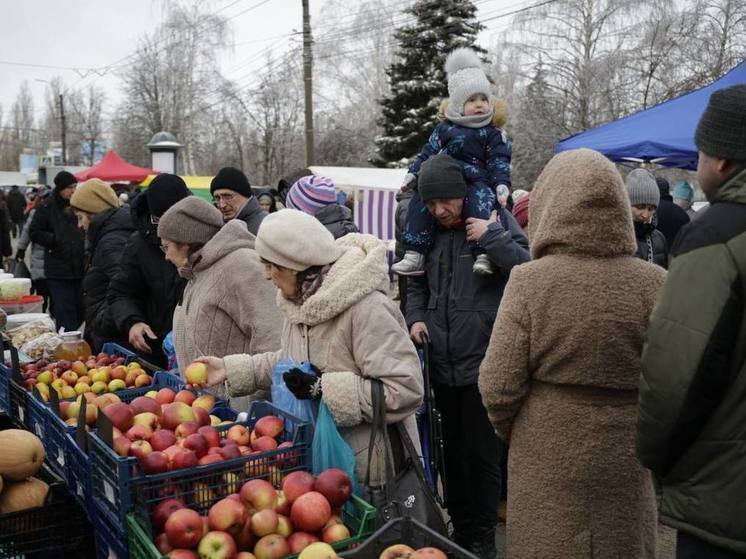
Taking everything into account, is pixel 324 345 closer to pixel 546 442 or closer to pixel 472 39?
pixel 546 442

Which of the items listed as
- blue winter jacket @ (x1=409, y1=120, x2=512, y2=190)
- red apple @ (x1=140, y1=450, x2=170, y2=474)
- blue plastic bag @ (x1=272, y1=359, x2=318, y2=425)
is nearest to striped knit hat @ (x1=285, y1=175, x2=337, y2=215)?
blue winter jacket @ (x1=409, y1=120, x2=512, y2=190)

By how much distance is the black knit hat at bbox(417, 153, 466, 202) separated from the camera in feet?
11.8

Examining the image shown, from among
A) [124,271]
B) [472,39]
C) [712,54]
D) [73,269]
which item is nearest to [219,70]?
[472,39]

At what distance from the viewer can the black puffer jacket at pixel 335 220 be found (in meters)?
4.93

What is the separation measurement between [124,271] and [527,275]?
9.89 feet

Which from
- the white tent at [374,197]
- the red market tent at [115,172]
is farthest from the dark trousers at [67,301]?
the red market tent at [115,172]

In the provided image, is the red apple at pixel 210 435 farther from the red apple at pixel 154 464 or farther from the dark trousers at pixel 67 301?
the dark trousers at pixel 67 301

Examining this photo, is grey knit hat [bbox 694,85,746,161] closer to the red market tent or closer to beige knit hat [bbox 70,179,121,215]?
beige knit hat [bbox 70,179,121,215]

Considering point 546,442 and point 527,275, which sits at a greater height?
point 527,275

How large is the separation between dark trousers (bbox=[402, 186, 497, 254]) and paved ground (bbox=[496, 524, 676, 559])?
1.82 meters

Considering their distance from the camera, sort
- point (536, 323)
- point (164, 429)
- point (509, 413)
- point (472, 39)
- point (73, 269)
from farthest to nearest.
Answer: point (472, 39) < point (73, 269) < point (164, 429) < point (509, 413) < point (536, 323)

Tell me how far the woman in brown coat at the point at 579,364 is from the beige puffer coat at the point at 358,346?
39cm

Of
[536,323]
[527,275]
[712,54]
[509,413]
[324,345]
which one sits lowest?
[509,413]

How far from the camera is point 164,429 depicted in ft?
8.86
